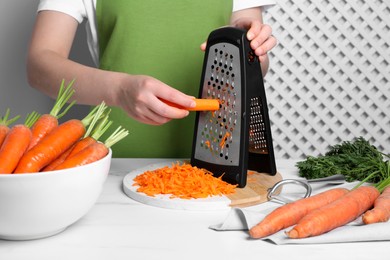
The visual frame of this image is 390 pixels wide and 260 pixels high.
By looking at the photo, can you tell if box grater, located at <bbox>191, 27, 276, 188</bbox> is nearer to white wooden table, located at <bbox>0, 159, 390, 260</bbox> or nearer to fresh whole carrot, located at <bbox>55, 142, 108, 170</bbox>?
white wooden table, located at <bbox>0, 159, 390, 260</bbox>

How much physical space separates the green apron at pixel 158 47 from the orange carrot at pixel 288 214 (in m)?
0.74

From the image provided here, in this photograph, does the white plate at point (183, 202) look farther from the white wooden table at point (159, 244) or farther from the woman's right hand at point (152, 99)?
the woman's right hand at point (152, 99)

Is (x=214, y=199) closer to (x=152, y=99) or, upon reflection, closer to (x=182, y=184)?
(x=182, y=184)

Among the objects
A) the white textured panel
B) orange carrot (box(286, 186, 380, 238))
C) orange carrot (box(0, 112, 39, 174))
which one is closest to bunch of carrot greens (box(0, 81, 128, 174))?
orange carrot (box(0, 112, 39, 174))

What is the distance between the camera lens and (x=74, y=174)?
91 centimetres

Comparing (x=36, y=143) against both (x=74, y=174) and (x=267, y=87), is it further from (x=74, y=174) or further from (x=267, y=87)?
(x=267, y=87)

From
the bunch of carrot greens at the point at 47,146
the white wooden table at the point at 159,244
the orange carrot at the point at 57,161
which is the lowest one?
the white wooden table at the point at 159,244

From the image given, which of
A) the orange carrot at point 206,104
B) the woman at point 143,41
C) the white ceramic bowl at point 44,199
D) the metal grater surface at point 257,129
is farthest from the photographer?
the woman at point 143,41

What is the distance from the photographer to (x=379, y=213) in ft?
3.40

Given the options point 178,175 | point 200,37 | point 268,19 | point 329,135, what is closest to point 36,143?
point 178,175

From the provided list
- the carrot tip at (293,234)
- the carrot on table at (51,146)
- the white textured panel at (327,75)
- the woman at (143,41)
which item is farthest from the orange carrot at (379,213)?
the white textured panel at (327,75)

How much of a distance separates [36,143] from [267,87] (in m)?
2.45

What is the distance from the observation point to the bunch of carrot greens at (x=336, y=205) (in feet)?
3.23

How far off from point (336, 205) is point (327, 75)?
243cm
